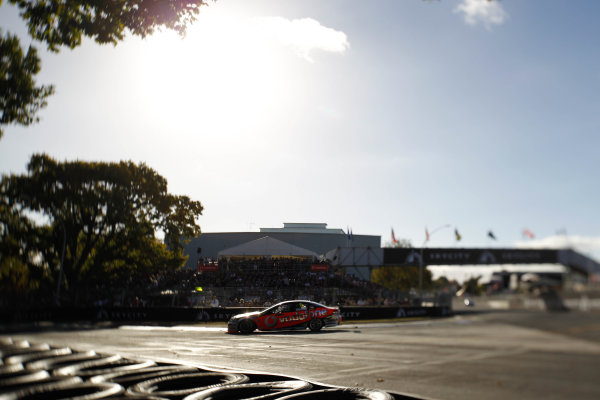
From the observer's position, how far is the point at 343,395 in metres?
6.80

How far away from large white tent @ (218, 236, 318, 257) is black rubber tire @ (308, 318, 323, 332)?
4.11 feet

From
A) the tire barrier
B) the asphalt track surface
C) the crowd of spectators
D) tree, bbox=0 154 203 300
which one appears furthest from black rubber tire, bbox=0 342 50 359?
the crowd of spectators

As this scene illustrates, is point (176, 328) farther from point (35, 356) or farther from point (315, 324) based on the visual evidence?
point (315, 324)

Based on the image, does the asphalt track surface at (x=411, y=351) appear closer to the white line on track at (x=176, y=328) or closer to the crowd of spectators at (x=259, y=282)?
the white line on track at (x=176, y=328)

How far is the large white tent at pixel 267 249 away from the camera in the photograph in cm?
789

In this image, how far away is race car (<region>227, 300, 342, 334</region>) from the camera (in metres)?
7.96

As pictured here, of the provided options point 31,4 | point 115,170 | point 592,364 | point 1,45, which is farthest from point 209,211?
point 592,364

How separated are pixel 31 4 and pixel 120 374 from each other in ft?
25.7

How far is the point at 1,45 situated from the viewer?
8.63m

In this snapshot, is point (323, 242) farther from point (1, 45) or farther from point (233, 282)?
point (1, 45)

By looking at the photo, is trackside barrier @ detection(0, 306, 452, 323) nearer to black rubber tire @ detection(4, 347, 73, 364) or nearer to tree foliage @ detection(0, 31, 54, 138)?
black rubber tire @ detection(4, 347, 73, 364)

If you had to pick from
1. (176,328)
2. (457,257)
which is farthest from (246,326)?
(457,257)

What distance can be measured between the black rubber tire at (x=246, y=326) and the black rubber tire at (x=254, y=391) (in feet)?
3.50

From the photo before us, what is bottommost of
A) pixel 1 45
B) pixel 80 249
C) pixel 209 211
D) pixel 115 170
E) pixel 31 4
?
pixel 80 249
